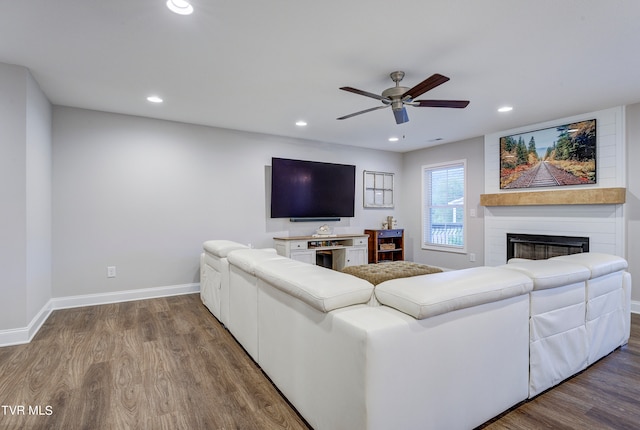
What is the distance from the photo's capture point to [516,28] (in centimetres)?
222

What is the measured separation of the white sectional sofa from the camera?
4.22 feet

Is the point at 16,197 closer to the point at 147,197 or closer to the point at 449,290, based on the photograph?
the point at 147,197

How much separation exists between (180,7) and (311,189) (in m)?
3.62

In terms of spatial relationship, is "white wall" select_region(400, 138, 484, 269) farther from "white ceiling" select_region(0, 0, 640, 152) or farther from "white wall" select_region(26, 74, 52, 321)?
"white wall" select_region(26, 74, 52, 321)

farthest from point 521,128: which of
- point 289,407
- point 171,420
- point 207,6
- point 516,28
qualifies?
point 171,420

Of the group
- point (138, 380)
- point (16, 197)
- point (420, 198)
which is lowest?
point (138, 380)

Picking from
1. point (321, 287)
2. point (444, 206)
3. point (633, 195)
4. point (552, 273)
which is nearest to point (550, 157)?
point (633, 195)

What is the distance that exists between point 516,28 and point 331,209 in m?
3.85

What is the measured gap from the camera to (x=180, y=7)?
200cm

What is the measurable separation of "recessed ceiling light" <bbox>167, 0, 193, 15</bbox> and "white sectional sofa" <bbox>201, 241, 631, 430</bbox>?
5.56 feet

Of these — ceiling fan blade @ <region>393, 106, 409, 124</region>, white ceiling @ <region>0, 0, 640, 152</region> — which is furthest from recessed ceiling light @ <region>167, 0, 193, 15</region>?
ceiling fan blade @ <region>393, 106, 409, 124</region>

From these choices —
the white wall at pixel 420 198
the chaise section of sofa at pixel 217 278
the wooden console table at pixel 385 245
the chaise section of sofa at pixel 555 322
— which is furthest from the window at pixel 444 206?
the chaise section of sofa at pixel 217 278

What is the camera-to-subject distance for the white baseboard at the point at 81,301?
2762mm

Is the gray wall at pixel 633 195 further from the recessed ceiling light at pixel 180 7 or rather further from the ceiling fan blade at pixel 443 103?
the recessed ceiling light at pixel 180 7
